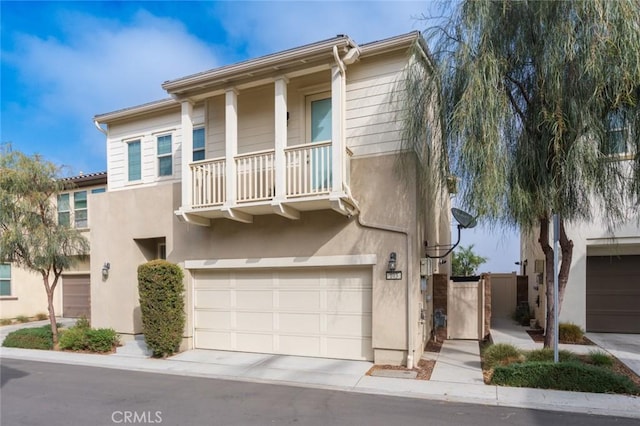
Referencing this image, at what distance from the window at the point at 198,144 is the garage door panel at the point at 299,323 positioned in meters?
4.72

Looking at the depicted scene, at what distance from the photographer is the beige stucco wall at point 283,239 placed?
8.02 m

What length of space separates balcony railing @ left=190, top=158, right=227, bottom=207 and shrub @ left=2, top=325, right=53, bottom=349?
600cm

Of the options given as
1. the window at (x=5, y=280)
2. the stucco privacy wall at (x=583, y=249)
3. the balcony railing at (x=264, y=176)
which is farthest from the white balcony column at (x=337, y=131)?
the window at (x=5, y=280)

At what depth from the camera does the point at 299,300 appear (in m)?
8.99

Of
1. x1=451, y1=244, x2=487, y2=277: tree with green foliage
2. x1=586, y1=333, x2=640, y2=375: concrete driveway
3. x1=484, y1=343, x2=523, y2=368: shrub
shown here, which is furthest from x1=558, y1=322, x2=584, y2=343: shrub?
x1=451, y1=244, x2=487, y2=277: tree with green foliage

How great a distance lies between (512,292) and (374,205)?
32.5 ft

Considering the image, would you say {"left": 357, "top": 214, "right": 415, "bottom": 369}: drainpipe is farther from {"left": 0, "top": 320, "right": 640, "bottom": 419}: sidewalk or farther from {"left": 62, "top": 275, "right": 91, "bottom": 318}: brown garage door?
{"left": 62, "top": 275, "right": 91, "bottom": 318}: brown garage door

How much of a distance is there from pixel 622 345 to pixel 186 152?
1135 centimetres

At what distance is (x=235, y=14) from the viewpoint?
10141 millimetres

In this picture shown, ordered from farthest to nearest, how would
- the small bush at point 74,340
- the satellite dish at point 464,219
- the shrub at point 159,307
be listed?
the small bush at point 74,340 → the shrub at point 159,307 → the satellite dish at point 464,219

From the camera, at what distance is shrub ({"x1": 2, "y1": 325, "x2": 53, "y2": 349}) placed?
10.6 m

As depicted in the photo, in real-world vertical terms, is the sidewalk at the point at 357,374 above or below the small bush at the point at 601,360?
below

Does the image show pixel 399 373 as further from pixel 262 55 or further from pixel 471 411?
pixel 262 55

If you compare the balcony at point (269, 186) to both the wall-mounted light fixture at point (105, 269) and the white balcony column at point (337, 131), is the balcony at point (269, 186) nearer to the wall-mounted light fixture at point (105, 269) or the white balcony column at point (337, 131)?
the white balcony column at point (337, 131)
